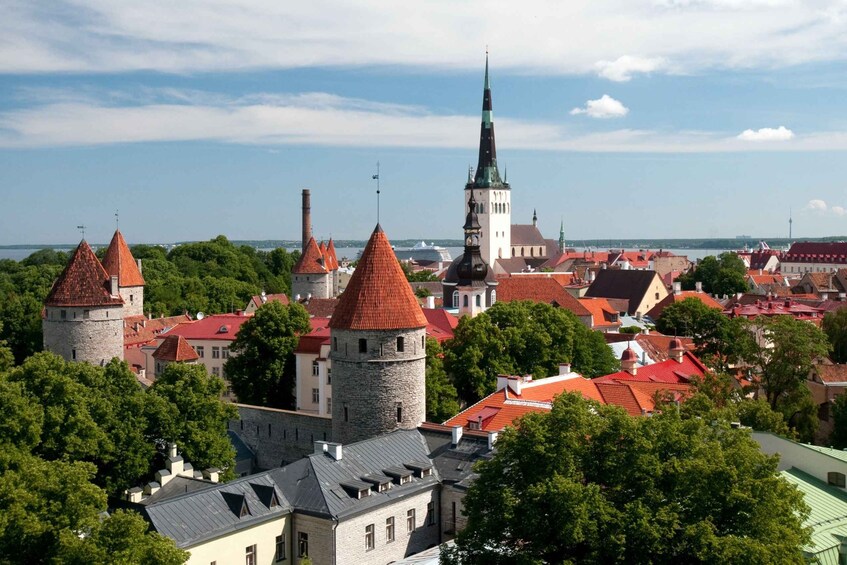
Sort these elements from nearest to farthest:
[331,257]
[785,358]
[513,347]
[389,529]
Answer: [389,529], [785,358], [513,347], [331,257]

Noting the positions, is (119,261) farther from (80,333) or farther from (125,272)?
(80,333)

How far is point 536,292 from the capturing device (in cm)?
6756

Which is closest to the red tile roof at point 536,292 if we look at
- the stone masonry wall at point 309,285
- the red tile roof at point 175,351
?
the stone masonry wall at point 309,285

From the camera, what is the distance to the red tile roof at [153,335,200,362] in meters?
45.0

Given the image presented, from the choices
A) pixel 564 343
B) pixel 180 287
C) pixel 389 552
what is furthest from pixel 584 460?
pixel 180 287

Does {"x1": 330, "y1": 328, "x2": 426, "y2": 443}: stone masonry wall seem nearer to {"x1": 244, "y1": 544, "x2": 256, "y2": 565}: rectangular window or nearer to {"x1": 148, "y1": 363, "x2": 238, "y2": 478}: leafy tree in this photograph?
{"x1": 148, "y1": 363, "x2": 238, "y2": 478}: leafy tree

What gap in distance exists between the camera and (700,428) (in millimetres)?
19906

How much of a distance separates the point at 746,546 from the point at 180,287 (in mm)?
70445

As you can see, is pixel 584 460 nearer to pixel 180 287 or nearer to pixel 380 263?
pixel 380 263

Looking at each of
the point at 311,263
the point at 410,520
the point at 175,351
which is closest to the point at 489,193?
the point at 311,263

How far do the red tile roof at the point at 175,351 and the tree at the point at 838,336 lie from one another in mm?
32477

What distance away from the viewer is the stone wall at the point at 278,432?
34.4 m

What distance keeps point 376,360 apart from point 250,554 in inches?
325

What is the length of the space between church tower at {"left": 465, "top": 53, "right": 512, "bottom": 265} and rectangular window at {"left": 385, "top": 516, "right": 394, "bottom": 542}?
76.3 m
